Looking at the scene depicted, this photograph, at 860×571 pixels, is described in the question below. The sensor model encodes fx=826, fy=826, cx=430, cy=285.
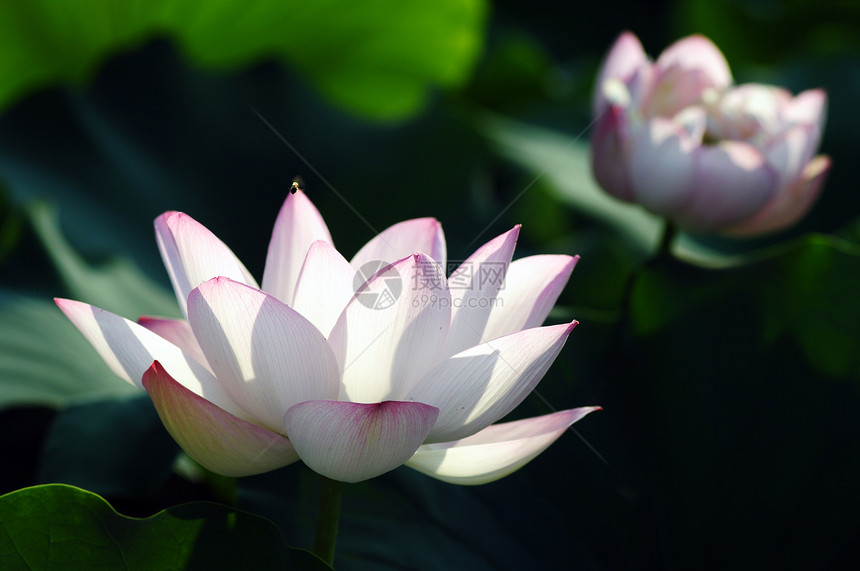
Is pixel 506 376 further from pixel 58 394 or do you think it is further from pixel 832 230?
pixel 832 230

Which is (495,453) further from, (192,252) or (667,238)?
(667,238)

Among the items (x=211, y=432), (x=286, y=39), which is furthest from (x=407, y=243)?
(x=286, y=39)

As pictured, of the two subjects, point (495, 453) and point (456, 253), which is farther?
point (456, 253)

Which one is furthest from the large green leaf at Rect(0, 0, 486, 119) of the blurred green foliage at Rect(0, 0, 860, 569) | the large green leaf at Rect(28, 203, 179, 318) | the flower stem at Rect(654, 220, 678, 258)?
the flower stem at Rect(654, 220, 678, 258)

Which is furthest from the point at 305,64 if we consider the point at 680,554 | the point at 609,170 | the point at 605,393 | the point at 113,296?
the point at 680,554

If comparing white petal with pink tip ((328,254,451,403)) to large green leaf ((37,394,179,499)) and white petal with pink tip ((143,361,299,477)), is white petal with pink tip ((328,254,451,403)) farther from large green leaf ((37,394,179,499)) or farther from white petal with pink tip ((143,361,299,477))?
large green leaf ((37,394,179,499))

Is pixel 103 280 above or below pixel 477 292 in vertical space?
below
